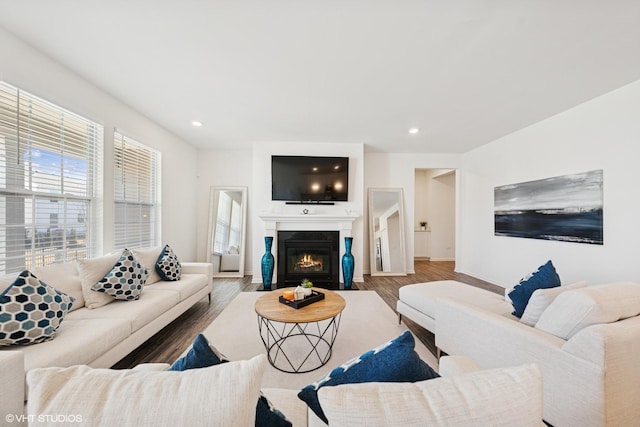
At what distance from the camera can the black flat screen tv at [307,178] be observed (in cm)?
428

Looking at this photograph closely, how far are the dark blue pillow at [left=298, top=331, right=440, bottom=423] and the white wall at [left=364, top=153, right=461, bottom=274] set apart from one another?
178 inches

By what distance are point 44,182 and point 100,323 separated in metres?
1.42

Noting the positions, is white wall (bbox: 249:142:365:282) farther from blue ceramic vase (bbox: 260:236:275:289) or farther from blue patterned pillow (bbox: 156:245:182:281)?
blue patterned pillow (bbox: 156:245:182:281)

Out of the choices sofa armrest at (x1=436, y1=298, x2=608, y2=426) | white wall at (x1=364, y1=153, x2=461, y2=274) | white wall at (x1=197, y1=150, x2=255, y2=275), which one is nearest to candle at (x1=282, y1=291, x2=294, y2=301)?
sofa armrest at (x1=436, y1=298, x2=608, y2=426)

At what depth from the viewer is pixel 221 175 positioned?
196 inches

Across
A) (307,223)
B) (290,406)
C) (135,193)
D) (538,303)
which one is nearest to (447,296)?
(538,303)

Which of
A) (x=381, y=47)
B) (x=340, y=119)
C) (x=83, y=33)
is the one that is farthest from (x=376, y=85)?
(x=83, y=33)

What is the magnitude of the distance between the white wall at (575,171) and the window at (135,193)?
565 cm

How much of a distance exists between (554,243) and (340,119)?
3.34 metres

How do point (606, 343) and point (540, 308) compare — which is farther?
point (540, 308)

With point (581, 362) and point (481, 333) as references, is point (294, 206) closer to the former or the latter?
point (481, 333)

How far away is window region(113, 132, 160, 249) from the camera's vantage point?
2982 mm

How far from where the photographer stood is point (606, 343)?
1158 mm

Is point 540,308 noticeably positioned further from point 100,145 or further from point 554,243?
point 100,145
